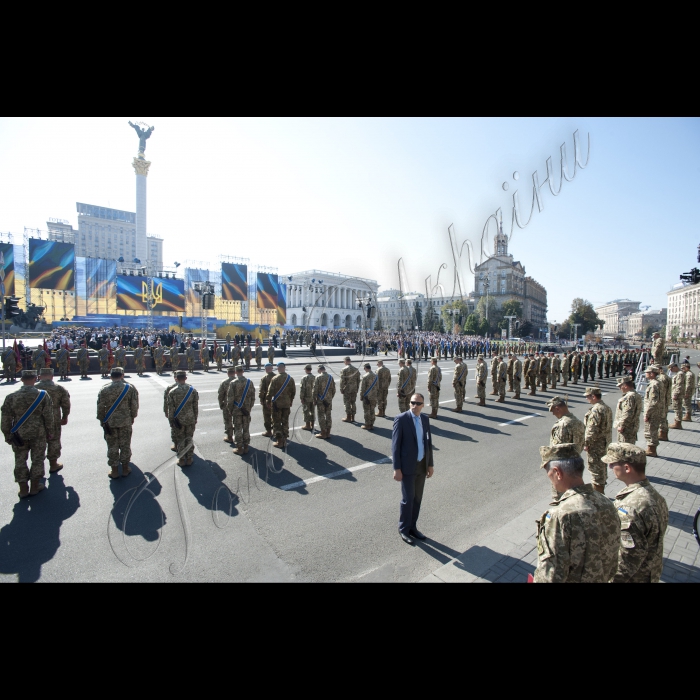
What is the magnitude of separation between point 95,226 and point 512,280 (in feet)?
341

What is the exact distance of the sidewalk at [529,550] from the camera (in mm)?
3545

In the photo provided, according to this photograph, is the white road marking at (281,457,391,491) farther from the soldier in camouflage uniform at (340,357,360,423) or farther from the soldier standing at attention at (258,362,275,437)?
the soldier in camouflage uniform at (340,357,360,423)

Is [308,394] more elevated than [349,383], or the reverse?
[349,383]

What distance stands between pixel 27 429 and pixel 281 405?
4.20m

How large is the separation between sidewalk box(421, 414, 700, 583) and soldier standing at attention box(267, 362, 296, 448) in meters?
4.91

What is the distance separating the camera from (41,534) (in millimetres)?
4391

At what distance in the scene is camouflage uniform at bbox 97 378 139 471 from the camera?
245 inches

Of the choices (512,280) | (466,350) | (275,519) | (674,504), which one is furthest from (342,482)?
(466,350)

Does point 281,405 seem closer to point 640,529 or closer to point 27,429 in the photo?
point 27,429

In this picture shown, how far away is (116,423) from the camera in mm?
6242

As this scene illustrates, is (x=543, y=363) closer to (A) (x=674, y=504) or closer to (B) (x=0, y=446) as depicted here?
(A) (x=674, y=504)

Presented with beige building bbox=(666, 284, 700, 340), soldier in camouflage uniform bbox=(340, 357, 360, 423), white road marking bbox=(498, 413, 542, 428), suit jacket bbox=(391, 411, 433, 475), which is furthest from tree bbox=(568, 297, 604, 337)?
suit jacket bbox=(391, 411, 433, 475)

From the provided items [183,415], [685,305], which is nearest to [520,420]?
[183,415]

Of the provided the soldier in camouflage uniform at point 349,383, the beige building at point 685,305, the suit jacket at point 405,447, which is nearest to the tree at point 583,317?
the beige building at point 685,305
